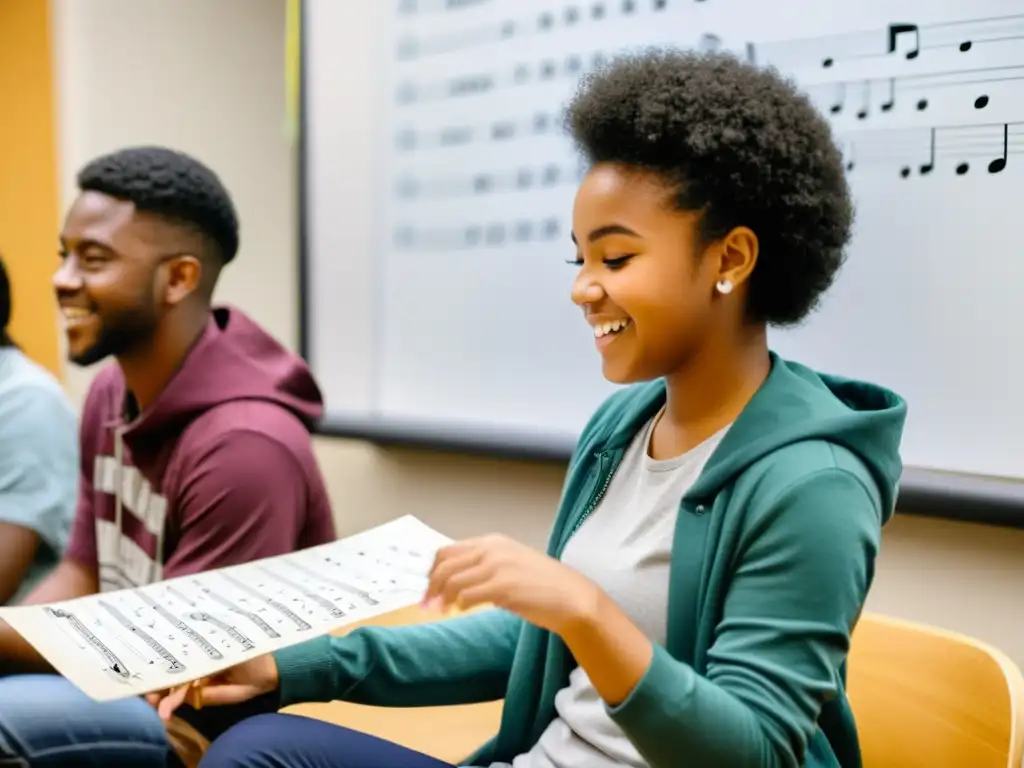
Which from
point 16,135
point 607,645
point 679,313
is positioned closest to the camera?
point 607,645

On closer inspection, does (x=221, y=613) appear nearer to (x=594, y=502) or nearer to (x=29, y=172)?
(x=594, y=502)

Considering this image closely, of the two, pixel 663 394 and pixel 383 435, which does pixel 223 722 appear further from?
pixel 383 435

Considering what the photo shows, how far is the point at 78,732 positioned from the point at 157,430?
1.25ft

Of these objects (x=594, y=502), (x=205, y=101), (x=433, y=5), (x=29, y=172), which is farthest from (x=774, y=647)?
(x=29, y=172)

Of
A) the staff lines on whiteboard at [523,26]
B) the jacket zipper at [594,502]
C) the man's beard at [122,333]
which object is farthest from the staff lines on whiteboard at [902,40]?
the man's beard at [122,333]

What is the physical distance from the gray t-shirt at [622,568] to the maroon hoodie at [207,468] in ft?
1.45

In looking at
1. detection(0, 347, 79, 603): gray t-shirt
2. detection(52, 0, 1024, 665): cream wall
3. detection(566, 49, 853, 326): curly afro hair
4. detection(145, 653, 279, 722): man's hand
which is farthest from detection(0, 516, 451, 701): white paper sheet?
detection(52, 0, 1024, 665): cream wall

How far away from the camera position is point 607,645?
0.58 meters

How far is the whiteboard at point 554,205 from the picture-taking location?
3.43ft

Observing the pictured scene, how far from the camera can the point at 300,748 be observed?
0.75 meters

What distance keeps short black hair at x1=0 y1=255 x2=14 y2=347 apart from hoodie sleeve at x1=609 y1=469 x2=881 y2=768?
1.35m

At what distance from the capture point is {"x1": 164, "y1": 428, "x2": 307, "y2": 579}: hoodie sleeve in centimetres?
108

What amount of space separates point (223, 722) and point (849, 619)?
66cm

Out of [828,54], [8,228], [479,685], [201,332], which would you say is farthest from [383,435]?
[8,228]
